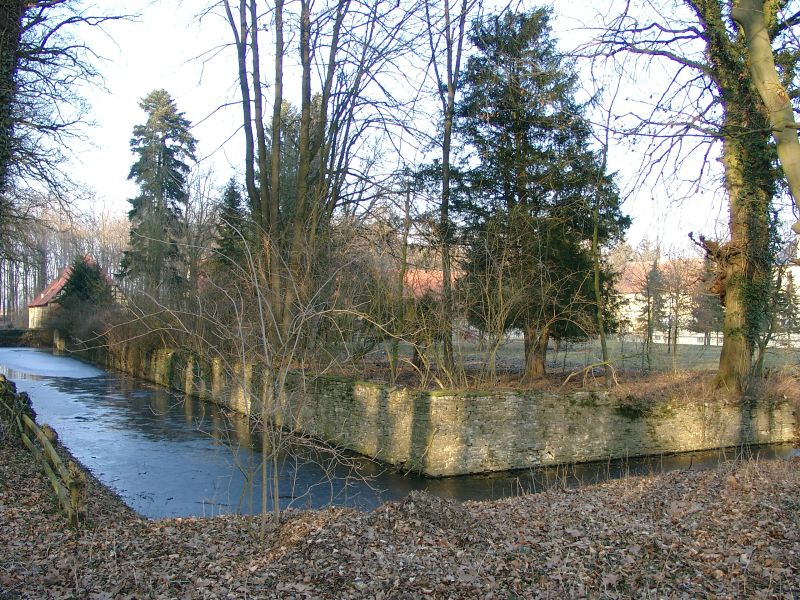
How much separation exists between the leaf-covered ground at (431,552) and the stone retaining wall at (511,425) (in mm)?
4789

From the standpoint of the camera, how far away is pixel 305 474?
1277 centimetres

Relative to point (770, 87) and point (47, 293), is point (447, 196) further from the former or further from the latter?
point (47, 293)

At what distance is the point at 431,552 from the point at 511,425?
26.6 ft

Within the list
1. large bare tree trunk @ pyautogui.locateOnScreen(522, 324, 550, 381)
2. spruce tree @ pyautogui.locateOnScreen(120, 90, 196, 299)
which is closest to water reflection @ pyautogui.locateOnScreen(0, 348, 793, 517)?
large bare tree trunk @ pyautogui.locateOnScreen(522, 324, 550, 381)

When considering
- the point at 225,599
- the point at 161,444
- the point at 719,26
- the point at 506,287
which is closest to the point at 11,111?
the point at 161,444

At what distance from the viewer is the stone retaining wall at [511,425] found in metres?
12.6

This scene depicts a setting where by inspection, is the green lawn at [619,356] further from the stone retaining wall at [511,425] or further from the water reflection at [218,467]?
the water reflection at [218,467]

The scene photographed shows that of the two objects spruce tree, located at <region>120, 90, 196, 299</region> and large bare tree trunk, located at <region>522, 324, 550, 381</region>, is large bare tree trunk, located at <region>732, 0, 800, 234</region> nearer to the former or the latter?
large bare tree trunk, located at <region>522, 324, 550, 381</region>

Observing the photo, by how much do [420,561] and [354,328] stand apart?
38.4 feet

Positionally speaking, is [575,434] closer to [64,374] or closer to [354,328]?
[354,328]

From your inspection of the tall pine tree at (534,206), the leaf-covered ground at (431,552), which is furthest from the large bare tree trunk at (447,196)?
the leaf-covered ground at (431,552)

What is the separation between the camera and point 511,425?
13148 millimetres

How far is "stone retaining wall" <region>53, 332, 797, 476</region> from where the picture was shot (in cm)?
1258

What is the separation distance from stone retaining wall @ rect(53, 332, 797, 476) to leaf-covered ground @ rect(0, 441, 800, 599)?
479cm
